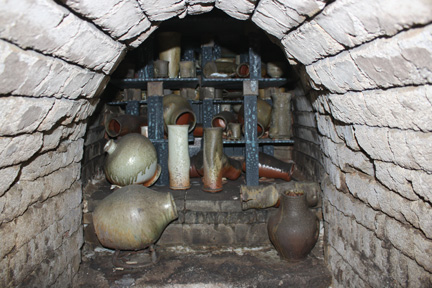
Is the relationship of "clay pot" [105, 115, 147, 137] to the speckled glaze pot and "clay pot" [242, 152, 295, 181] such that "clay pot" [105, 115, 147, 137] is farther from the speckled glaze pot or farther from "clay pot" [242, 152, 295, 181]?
"clay pot" [242, 152, 295, 181]

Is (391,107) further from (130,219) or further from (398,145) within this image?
(130,219)

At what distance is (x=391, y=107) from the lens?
193cm

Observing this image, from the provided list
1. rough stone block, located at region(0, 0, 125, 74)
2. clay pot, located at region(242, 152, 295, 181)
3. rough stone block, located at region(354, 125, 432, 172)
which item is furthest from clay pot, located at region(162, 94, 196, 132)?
rough stone block, located at region(354, 125, 432, 172)

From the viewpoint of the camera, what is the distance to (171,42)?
5.44 metres

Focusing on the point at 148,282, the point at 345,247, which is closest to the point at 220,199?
the point at 148,282

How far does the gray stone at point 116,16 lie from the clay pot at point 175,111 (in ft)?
7.73

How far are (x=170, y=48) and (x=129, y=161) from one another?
220 centimetres

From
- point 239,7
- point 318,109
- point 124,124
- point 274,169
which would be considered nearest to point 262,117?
point 274,169

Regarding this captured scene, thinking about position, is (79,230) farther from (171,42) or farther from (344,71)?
(171,42)

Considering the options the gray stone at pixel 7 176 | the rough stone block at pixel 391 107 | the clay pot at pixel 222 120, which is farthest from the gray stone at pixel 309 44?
Answer: the clay pot at pixel 222 120

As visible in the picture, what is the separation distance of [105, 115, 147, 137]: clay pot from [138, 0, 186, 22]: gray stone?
2.73 m

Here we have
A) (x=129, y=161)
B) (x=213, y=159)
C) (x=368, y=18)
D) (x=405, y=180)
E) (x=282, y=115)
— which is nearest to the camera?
(x=368, y=18)

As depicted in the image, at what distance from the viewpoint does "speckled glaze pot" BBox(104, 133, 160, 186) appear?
4.15 metres

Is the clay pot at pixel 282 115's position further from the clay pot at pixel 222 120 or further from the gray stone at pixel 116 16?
the gray stone at pixel 116 16
